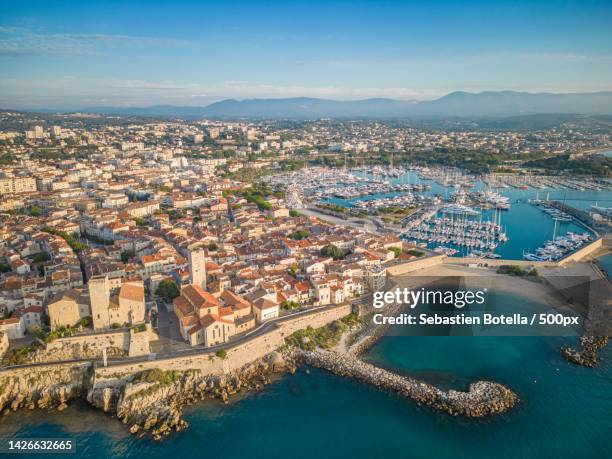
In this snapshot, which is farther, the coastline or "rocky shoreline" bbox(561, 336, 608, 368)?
"rocky shoreline" bbox(561, 336, 608, 368)

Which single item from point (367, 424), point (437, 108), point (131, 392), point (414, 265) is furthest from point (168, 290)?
point (437, 108)

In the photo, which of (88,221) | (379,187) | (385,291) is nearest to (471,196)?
(379,187)

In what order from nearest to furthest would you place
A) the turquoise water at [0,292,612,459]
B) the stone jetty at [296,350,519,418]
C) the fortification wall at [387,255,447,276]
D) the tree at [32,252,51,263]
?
the turquoise water at [0,292,612,459], the stone jetty at [296,350,519,418], the tree at [32,252,51,263], the fortification wall at [387,255,447,276]

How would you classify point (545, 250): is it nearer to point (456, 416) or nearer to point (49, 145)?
point (456, 416)

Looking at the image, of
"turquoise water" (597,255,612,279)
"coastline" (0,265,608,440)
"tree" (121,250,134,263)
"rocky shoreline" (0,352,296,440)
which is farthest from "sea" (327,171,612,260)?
"rocky shoreline" (0,352,296,440)

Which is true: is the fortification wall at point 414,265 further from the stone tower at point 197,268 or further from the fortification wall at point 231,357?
the stone tower at point 197,268

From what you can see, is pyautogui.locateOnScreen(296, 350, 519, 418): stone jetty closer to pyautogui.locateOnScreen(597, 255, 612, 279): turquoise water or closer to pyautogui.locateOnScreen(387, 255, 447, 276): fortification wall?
pyautogui.locateOnScreen(387, 255, 447, 276): fortification wall
